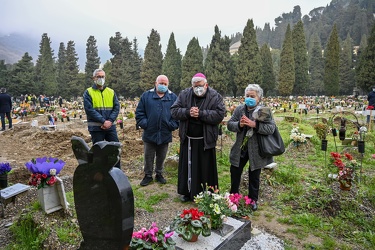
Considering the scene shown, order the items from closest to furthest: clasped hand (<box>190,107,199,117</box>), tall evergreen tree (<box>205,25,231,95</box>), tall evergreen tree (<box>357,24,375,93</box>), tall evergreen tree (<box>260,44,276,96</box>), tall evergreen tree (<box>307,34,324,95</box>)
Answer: clasped hand (<box>190,107,199,117</box>) < tall evergreen tree (<box>357,24,375,93</box>) < tall evergreen tree (<box>205,25,231,95</box>) < tall evergreen tree (<box>260,44,276,96</box>) < tall evergreen tree (<box>307,34,324,95</box>)

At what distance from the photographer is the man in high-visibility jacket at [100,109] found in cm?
471

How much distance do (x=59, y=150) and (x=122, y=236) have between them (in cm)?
722

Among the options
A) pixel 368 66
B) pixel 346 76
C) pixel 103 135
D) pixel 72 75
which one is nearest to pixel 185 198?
pixel 103 135

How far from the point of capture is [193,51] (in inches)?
1601

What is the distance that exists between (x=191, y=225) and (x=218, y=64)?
35514 millimetres

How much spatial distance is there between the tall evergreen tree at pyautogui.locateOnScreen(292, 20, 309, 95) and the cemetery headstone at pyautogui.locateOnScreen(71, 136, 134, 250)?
4127cm

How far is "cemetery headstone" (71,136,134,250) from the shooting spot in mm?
2033

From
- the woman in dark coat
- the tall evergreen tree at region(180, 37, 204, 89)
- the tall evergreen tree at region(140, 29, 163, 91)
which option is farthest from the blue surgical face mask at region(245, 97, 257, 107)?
the tall evergreen tree at region(140, 29, 163, 91)

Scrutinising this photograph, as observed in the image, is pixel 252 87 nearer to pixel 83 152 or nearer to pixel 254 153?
pixel 254 153

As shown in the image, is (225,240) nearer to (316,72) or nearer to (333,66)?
(333,66)

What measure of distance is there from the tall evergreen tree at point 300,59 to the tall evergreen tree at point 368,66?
8.86 meters

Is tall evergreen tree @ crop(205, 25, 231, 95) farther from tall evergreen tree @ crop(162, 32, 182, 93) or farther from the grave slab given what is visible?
the grave slab

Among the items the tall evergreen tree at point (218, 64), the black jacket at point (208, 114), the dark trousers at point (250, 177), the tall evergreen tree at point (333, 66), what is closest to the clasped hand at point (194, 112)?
the black jacket at point (208, 114)

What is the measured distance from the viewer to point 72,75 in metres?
44.4
